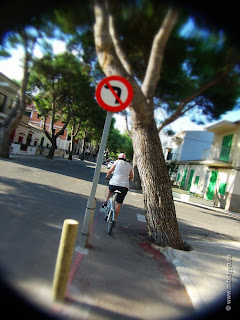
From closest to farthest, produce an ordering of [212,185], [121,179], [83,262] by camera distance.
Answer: [83,262] → [121,179] → [212,185]

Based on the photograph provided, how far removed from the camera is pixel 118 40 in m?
2.89

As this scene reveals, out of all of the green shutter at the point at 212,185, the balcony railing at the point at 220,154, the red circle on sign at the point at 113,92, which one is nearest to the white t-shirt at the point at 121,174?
the red circle on sign at the point at 113,92

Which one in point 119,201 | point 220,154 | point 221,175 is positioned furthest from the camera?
point 221,175

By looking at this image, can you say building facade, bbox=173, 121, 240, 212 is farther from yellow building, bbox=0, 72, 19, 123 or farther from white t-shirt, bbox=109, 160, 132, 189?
yellow building, bbox=0, 72, 19, 123

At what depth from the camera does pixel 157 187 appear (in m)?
4.62

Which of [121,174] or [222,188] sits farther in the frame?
[222,188]

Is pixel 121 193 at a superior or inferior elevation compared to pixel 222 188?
inferior

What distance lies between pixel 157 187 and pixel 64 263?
263 centimetres

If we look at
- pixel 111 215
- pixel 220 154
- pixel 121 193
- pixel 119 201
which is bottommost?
pixel 111 215

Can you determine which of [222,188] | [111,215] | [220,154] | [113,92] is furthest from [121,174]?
[222,188]

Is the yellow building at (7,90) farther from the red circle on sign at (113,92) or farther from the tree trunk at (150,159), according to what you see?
the tree trunk at (150,159)

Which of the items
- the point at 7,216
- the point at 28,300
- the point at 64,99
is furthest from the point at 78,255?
the point at 64,99

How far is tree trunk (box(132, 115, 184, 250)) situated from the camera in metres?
4.61

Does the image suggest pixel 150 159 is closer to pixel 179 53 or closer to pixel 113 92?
pixel 113 92
